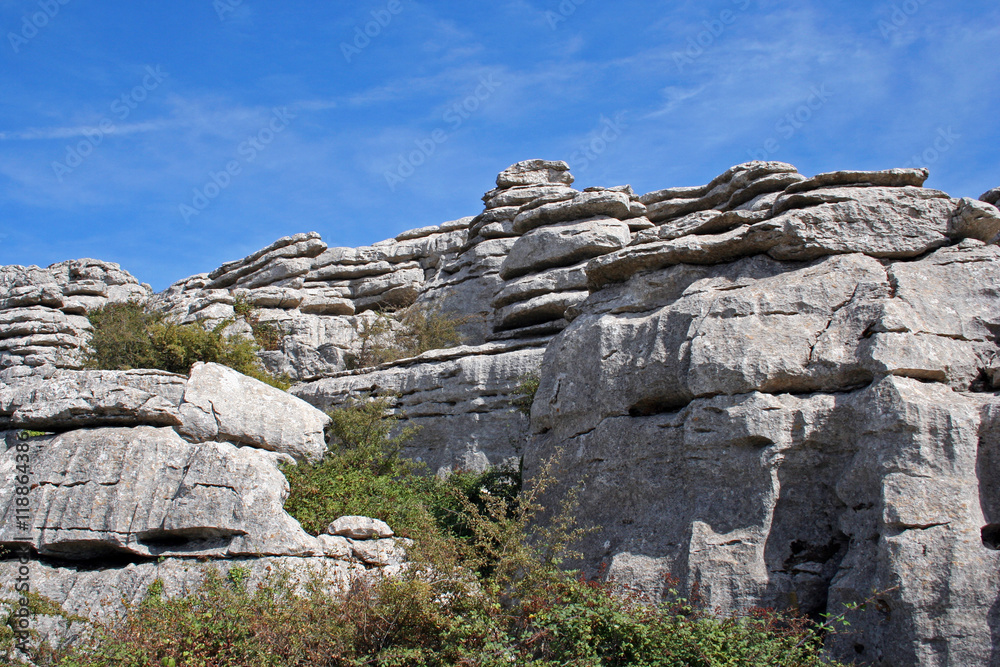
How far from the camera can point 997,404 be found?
761 centimetres

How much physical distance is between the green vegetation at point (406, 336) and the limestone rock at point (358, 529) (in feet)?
30.6

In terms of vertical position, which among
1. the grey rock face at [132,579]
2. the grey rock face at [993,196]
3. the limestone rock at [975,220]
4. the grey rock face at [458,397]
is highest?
the grey rock face at [993,196]

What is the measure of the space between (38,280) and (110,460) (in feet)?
75.1

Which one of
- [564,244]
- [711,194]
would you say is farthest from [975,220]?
[711,194]

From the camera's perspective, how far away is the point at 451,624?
7.54 m

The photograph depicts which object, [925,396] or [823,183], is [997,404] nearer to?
[925,396]

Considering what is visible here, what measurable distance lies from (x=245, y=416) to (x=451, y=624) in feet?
15.5

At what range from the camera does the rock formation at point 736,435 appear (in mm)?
7301

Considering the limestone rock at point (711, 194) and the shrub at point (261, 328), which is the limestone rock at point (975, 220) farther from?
the shrub at point (261, 328)

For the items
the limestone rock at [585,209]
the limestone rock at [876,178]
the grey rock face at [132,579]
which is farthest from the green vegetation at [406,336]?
the limestone rock at [876,178]

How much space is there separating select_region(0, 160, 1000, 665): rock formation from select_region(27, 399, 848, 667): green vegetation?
0.60 meters

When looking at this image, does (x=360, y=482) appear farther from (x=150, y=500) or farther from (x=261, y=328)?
(x=261, y=328)

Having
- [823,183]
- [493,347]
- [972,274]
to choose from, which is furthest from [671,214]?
[972,274]

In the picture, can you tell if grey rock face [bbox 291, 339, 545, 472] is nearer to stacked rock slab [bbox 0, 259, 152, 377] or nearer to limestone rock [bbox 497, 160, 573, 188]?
stacked rock slab [bbox 0, 259, 152, 377]
